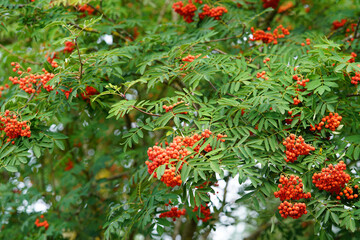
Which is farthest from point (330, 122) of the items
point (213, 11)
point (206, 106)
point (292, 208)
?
point (213, 11)

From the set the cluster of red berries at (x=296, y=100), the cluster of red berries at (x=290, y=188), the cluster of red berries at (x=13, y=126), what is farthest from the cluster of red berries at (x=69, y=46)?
the cluster of red berries at (x=290, y=188)

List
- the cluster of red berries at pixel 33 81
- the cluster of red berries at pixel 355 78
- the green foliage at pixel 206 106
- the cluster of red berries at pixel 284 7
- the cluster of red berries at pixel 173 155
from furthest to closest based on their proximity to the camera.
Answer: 1. the cluster of red berries at pixel 284 7
2. the cluster of red berries at pixel 33 81
3. the cluster of red berries at pixel 355 78
4. the green foliage at pixel 206 106
5. the cluster of red berries at pixel 173 155

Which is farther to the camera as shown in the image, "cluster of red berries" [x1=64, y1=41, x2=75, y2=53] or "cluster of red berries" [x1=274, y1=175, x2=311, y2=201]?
"cluster of red berries" [x1=64, y1=41, x2=75, y2=53]

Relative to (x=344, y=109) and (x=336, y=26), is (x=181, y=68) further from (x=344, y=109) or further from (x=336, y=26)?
(x=336, y=26)

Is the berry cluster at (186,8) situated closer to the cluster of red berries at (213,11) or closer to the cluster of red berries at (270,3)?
the cluster of red berries at (213,11)

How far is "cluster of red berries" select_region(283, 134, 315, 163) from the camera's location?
3.10 m

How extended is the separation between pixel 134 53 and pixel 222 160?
2.15 meters

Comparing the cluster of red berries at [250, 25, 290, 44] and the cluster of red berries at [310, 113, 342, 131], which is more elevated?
the cluster of red berries at [310, 113, 342, 131]

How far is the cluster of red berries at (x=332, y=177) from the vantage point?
3.04 metres

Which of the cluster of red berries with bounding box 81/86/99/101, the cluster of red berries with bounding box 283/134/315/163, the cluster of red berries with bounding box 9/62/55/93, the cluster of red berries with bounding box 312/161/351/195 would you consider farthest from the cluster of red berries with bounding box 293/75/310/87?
the cluster of red berries with bounding box 9/62/55/93

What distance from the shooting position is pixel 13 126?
3.42 m

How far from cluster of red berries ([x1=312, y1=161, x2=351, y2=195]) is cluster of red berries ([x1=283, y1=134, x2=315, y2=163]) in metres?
0.20

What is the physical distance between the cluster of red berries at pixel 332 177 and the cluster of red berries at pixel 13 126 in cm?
249

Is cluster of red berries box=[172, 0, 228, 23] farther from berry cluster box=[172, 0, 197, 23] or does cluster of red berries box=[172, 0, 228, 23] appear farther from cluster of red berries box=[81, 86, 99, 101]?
cluster of red berries box=[81, 86, 99, 101]
